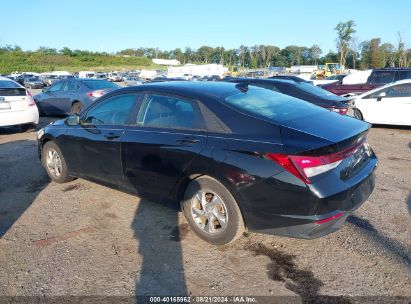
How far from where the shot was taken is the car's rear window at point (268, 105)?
11.6 ft

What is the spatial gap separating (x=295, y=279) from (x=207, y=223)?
1.01 meters

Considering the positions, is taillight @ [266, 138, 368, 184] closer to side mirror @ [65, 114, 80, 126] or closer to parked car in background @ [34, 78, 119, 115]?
side mirror @ [65, 114, 80, 126]

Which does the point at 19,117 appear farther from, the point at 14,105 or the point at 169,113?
the point at 169,113

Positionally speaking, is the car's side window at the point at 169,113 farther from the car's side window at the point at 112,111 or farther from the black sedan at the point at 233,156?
the car's side window at the point at 112,111

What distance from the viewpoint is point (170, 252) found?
3.48 m

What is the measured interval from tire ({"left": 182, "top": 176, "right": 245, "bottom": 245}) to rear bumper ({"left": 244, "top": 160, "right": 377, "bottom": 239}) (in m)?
0.16

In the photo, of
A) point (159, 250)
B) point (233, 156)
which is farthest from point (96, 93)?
point (233, 156)

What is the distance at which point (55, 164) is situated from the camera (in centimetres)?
547

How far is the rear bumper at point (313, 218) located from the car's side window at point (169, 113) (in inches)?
43.7

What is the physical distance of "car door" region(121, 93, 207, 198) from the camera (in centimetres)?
362

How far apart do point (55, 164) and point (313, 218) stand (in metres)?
→ 4.03

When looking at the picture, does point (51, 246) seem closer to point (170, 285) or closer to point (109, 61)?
point (170, 285)

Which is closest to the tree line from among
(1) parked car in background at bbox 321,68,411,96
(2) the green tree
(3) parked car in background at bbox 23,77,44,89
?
(2) the green tree

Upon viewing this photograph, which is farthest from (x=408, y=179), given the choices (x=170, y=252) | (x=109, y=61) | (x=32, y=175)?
(x=109, y=61)
